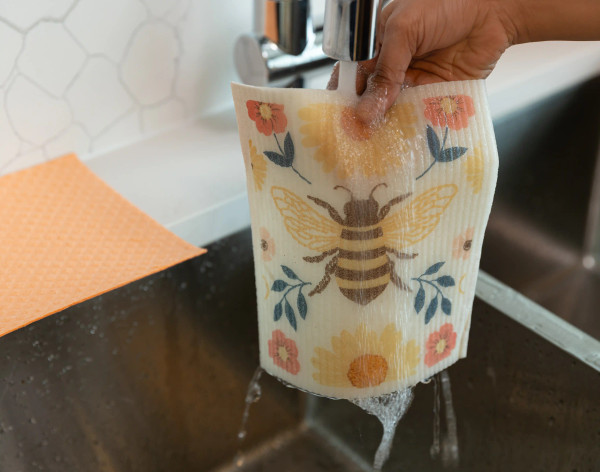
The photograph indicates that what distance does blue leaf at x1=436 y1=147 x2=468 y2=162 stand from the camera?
0.50 metres

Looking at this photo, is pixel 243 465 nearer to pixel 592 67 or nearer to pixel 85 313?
pixel 85 313

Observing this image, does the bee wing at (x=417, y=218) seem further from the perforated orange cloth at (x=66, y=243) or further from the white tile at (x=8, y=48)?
the white tile at (x=8, y=48)

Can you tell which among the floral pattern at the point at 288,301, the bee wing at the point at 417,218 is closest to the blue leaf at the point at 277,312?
the floral pattern at the point at 288,301

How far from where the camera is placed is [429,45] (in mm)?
560

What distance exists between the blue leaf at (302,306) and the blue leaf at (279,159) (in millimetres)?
99

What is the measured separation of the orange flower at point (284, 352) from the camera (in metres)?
0.55

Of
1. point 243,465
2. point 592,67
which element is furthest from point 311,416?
point 592,67

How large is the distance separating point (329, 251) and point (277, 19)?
1.24 ft

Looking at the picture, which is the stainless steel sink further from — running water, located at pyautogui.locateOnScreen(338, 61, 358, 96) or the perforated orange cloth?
running water, located at pyautogui.locateOnScreen(338, 61, 358, 96)

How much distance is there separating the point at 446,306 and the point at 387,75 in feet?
0.59

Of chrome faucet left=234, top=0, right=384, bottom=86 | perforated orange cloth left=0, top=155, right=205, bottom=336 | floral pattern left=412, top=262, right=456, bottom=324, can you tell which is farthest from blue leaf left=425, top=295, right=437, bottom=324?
chrome faucet left=234, top=0, right=384, bottom=86

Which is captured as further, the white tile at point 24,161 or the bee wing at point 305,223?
the white tile at point 24,161

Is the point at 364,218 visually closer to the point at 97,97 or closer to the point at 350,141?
the point at 350,141

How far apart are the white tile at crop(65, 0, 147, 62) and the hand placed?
0.33 meters
